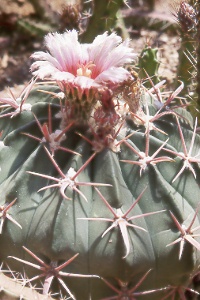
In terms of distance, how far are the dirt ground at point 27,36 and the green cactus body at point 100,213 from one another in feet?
7.35

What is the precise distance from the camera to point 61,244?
1.61 m

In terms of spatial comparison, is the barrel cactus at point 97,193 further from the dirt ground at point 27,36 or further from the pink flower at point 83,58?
the dirt ground at point 27,36

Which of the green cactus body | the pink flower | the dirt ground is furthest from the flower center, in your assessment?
the dirt ground

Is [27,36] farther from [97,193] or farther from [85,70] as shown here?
[97,193]

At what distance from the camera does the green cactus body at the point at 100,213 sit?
161cm

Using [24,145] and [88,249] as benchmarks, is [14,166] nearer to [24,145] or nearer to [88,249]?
[24,145]

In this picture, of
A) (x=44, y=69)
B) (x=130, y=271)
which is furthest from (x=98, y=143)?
(x=130, y=271)

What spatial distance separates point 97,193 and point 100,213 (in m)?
0.06

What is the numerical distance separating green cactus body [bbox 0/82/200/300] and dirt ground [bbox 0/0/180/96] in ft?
7.35

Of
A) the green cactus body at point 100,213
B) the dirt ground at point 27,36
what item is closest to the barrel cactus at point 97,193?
the green cactus body at point 100,213

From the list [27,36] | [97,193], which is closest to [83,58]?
[97,193]

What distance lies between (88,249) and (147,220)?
0.62 feet

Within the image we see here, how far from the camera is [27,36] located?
4.25 meters

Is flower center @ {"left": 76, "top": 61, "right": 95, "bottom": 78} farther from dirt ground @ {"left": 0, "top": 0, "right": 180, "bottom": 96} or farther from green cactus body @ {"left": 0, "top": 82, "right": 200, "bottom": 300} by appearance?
dirt ground @ {"left": 0, "top": 0, "right": 180, "bottom": 96}
